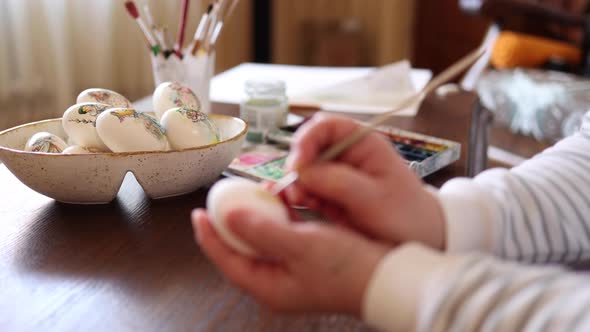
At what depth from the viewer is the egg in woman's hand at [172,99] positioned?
2.01 feet

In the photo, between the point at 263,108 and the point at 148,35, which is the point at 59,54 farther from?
the point at 263,108

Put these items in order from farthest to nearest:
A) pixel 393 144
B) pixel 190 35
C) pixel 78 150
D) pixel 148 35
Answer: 1. pixel 190 35
2. pixel 148 35
3. pixel 393 144
4. pixel 78 150

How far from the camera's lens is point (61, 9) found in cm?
188

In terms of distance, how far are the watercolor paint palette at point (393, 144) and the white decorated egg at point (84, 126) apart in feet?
0.49

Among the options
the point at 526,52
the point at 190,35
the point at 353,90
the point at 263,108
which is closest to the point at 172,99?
the point at 263,108

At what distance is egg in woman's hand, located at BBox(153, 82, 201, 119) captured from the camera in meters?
0.61

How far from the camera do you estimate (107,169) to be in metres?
0.51

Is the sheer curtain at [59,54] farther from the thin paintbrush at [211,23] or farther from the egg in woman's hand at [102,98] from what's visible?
the egg in woman's hand at [102,98]

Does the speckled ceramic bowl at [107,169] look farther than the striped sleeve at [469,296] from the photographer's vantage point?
Yes

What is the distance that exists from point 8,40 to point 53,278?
157 centimetres

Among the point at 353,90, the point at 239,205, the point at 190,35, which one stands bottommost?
the point at 190,35

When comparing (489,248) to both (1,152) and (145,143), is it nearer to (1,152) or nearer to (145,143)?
(145,143)

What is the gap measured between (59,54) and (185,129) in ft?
5.02

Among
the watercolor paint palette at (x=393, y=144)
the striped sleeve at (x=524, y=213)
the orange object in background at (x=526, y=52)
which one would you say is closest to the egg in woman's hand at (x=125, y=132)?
the watercolor paint palette at (x=393, y=144)
